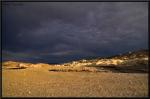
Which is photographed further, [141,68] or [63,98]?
[141,68]

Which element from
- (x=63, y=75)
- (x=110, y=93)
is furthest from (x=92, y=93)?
(x=63, y=75)

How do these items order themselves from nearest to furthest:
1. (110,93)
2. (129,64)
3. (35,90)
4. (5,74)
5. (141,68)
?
1. (110,93)
2. (35,90)
3. (5,74)
4. (141,68)
5. (129,64)

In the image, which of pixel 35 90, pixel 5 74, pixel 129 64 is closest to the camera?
pixel 35 90

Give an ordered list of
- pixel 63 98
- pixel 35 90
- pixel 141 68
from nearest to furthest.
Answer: pixel 63 98, pixel 35 90, pixel 141 68

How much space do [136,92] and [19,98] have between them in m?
3.35

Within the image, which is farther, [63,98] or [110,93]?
[110,93]

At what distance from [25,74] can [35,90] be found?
4057mm

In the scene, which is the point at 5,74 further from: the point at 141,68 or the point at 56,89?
the point at 141,68

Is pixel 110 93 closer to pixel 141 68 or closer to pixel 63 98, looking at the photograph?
pixel 63 98

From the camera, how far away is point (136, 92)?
8.41 metres

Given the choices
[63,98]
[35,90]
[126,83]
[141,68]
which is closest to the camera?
[63,98]

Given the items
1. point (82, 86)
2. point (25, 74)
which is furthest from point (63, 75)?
point (82, 86)

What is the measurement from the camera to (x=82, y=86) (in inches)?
390

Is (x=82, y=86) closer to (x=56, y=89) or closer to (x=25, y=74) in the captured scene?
(x=56, y=89)
